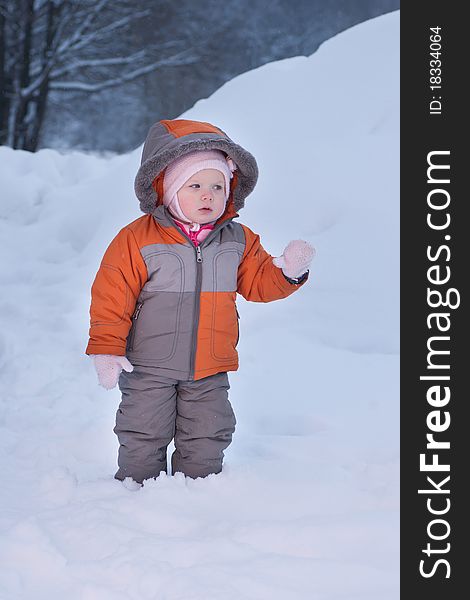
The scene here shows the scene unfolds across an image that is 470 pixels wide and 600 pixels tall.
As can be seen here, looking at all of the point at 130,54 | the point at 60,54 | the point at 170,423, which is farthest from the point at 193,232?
the point at 130,54

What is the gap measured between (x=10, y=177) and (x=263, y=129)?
2411mm

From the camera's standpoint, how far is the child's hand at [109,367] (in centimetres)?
212

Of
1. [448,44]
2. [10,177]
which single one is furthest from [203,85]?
[448,44]

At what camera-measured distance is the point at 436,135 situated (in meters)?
2.91

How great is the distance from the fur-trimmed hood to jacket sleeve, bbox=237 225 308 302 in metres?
0.14

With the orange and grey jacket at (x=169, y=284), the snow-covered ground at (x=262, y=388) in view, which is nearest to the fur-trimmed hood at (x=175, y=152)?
the orange and grey jacket at (x=169, y=284)

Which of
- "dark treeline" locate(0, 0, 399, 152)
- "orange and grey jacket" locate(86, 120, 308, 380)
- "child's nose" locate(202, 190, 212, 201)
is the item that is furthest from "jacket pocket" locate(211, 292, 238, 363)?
"dark treeline" locate(0, 0, 399, 152)

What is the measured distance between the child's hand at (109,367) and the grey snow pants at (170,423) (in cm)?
14

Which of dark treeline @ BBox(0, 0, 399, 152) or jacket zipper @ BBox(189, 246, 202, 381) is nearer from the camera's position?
jacket zipper @ BBox(189, 246, 202, 381)

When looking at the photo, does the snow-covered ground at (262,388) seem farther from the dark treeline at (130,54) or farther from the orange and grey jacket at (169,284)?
the dark treeline at (130,54)

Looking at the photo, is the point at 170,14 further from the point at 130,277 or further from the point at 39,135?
the point at 130,277

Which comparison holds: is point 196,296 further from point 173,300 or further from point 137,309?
point 137,309

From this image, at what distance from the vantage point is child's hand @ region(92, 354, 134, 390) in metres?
2.12

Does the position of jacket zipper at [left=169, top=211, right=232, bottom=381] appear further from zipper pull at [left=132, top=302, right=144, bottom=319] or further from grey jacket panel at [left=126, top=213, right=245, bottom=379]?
zipper pull at [left=132, top=302, right=144, bottom=319]
